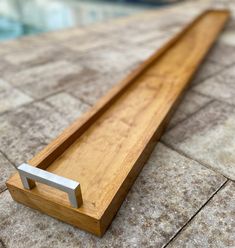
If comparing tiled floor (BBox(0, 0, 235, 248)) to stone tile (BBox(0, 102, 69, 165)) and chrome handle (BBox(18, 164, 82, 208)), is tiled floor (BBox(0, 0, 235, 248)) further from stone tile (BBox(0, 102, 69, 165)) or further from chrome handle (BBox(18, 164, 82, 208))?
chrome handle (BBox(18, 164, 82, 208))

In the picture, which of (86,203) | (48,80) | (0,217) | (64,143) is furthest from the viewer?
(48,80)

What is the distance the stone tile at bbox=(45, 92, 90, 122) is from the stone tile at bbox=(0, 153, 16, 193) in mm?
652

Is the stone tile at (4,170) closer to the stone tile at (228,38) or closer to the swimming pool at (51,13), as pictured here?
the stone tile at (228,38)

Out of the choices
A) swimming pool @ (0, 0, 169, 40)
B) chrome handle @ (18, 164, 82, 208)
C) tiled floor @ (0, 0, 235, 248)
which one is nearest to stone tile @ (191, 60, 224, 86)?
tiled floor @ (0, 0, 235, 248)

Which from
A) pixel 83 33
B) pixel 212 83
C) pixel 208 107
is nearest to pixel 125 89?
pixel 208 107

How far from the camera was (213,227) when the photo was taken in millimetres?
1297

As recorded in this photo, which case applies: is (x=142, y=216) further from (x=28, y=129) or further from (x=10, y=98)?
(x=10, y=98)

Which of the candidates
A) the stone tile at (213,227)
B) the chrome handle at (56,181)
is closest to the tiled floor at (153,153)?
the stone tile at (213,227)

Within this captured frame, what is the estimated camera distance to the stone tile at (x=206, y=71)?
2.90 m

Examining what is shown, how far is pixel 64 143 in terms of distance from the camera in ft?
5.28

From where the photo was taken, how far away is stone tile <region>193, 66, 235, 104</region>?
2.53 meters

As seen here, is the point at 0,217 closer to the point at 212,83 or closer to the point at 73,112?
the point at 73,112

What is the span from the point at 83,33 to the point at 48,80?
2399 mm

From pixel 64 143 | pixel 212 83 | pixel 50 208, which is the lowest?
pixel 212 83
